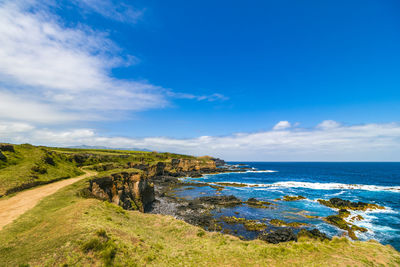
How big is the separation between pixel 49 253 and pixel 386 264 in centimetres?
2393

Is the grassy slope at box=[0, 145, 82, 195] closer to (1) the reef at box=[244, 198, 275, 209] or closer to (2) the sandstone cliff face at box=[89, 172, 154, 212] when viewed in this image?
(2) the sandstone cliff face at box=[89, 172, 154, 212]

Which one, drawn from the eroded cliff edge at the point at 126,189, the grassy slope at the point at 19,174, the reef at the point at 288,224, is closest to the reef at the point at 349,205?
the reef at the point at 288,224

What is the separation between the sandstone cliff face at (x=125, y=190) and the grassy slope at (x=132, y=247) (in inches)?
424

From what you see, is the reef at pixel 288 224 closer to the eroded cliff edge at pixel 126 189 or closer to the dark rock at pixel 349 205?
the dark rock at pixel 349 205

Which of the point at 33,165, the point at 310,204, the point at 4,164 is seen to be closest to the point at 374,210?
the point at 310,204

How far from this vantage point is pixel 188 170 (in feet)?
433

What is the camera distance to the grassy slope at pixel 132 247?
10812 mm

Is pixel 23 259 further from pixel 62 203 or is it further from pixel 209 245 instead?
pixel 209 245

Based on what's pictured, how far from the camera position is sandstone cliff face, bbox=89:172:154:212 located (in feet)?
99.7

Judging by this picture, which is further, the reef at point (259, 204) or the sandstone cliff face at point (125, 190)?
the reef at point (259, 204)

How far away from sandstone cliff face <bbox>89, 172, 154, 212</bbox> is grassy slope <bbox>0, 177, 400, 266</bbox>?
1076cm

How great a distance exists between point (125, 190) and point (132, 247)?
1005 inches

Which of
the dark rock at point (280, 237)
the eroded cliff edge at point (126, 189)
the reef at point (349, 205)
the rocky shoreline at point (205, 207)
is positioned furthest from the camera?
the reef at point (349, 205)

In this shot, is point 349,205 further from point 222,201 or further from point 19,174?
point 19,174
